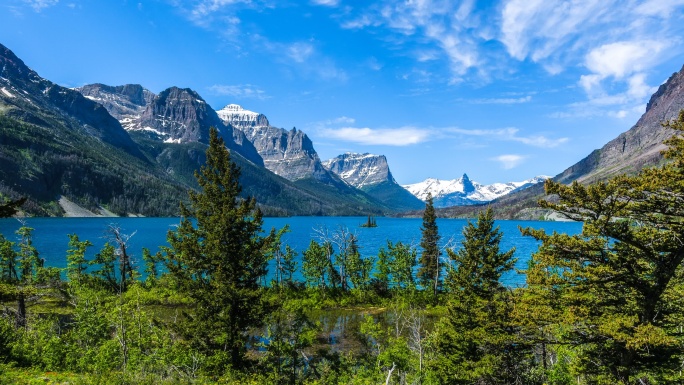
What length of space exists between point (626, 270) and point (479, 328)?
11871 mm

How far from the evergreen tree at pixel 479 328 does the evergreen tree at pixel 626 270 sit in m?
7.62

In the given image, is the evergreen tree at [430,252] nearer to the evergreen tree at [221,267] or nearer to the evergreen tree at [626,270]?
the evergreen tree at [221,267]

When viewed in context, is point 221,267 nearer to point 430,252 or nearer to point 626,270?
point 626,270

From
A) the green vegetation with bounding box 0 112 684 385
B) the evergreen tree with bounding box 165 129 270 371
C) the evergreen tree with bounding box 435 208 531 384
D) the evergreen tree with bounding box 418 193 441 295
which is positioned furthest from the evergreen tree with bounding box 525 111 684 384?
the evergreen tree with bounding box 418 193 441 295

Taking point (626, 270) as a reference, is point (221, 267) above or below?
below

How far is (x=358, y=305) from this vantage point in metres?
66.2

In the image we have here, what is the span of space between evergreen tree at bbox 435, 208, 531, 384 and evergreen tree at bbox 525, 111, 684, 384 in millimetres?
7621

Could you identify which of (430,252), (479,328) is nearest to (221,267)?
(479,328)

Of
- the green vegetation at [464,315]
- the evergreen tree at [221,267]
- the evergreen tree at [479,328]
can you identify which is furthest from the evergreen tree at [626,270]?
the evergreen tree at [221,267]

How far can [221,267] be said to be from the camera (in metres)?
23.8

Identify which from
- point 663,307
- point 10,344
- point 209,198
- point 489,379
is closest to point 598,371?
point 663,307

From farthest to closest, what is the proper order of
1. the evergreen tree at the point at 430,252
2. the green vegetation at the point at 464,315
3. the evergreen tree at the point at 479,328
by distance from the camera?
the evergreen tree at the point at 430,252 < the evergreen tree at the point at 479,328 < the green vegetation at the point at 464,315

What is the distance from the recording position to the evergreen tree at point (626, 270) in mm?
13484

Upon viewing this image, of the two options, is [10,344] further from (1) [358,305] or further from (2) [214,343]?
(1) [358,305]
